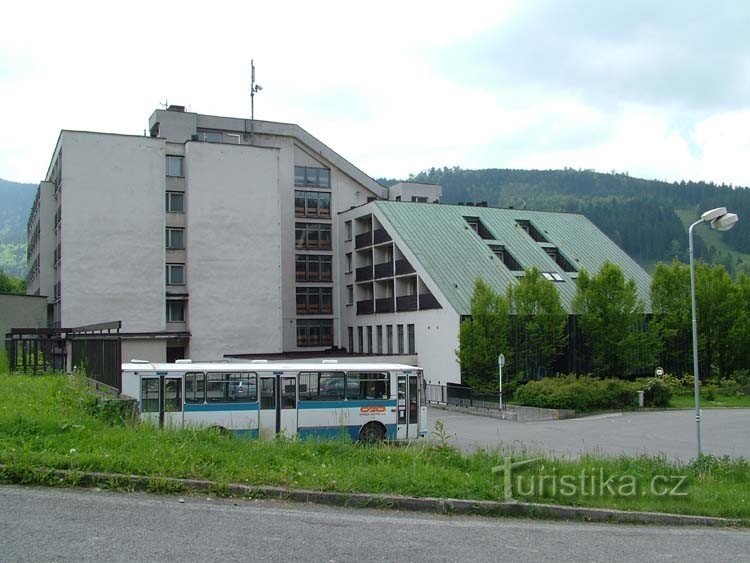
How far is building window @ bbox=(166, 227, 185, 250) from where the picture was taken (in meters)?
47.5

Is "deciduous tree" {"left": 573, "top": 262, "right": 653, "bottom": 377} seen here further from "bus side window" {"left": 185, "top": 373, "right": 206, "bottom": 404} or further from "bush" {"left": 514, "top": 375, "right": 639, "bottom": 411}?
"bus side window" {"left": 185, "top": 373, "right": 206, "bottom": 404}

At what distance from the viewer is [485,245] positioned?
49.4m

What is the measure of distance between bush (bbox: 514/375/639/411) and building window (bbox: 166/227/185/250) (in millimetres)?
24362

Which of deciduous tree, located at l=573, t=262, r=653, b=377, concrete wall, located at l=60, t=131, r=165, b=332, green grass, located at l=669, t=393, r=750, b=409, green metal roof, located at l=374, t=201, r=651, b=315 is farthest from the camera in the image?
green metal roof, located at l=374, t=201, r=651, b=315

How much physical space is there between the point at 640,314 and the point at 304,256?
25.4m

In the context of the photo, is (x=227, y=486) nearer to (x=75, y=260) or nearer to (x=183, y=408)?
(x=183, y=408)

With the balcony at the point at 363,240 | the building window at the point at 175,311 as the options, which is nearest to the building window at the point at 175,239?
the building window at the point at 175,311

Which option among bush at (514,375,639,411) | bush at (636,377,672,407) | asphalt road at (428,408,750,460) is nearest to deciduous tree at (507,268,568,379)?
bush at (514,375,639,411)

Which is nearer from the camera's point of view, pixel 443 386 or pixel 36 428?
pixel 36 428

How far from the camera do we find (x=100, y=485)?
9492mm

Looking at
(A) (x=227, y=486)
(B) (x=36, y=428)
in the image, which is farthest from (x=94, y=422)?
(A) (x=227, y=486)

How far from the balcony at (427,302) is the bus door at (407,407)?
20163 mm

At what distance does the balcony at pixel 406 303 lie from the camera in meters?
45.8

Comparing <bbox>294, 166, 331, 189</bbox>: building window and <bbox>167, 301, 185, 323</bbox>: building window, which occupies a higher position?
<bbox>294, 166, 331, 189</bbox>: building window
